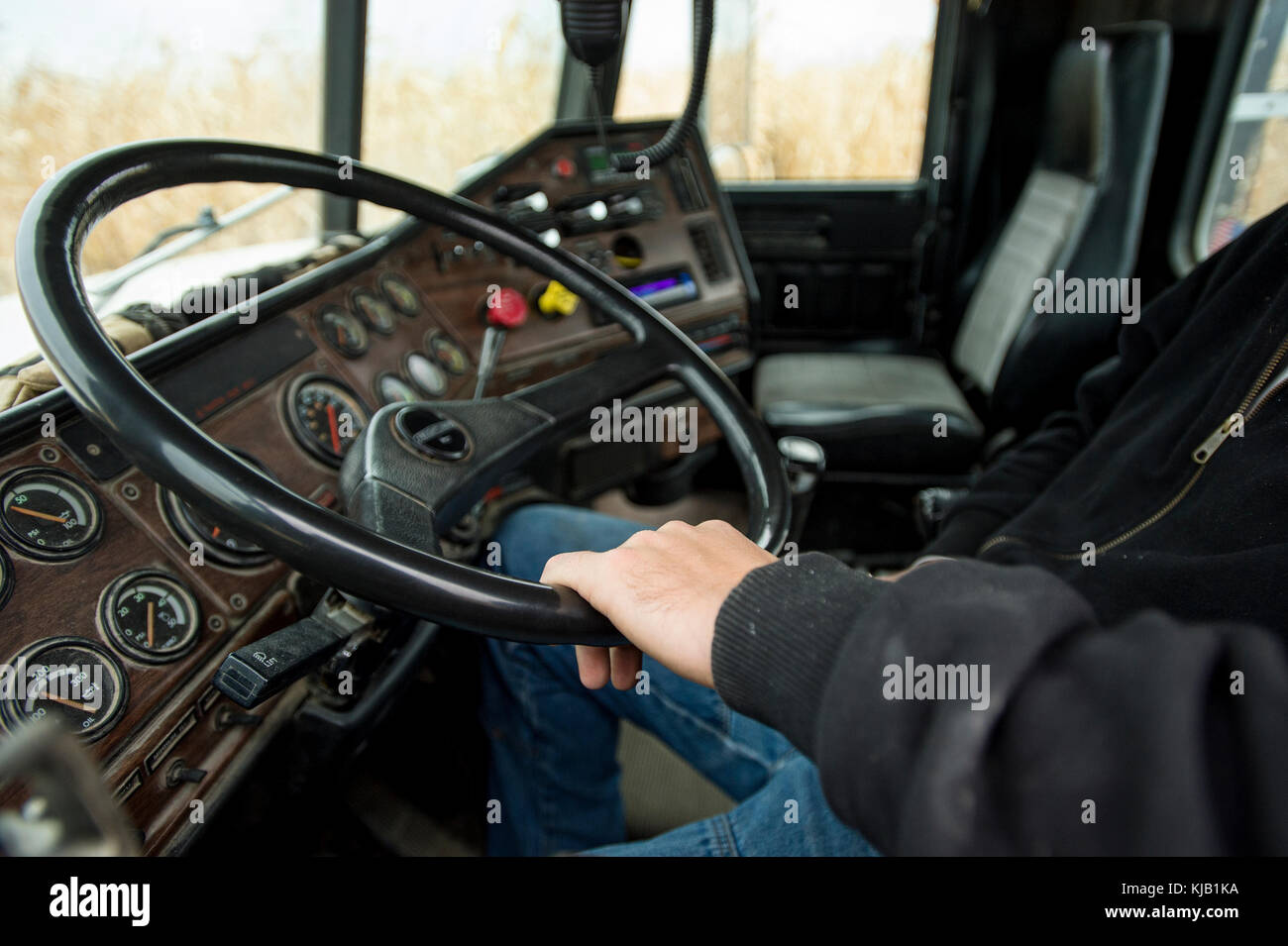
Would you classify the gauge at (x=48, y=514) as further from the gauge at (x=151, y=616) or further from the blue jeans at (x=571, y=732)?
the blue jeans at (x=571, y=732)

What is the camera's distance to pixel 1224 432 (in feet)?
2.72

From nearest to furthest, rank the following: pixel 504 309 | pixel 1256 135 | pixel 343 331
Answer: pixel 343 331 → pixel 504 309 → pixel 1256 135

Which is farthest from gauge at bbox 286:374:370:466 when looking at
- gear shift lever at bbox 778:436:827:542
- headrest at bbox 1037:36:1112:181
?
headrest at bbox 1037:36:1112:181

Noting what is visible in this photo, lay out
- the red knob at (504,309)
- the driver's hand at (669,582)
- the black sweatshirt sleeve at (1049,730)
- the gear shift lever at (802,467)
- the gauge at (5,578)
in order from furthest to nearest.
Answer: the gear shift lever at (802,467), the red knob at (504,309), the gauge at (5,578), the driver's hand at (669,582), the black sweatshirt sleeve at (1049,730)

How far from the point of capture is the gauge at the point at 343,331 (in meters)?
1.08

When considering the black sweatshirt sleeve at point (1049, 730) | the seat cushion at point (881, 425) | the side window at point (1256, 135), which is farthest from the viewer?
the side window at point (1256, 135)

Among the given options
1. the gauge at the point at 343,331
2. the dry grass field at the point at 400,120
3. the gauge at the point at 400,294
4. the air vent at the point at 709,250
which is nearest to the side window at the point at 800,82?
the dry grass field at the point at 400,120

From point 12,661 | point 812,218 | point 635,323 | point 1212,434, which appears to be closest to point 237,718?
point 12,661

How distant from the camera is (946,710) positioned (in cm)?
40

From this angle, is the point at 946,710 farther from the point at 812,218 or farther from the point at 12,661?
the point at 812,218

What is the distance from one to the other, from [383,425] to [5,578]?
0.31 metres

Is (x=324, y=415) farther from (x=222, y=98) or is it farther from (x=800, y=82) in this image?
(x=800, y=82)

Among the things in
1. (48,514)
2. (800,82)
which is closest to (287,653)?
(48,514)

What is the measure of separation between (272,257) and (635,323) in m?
0.72
